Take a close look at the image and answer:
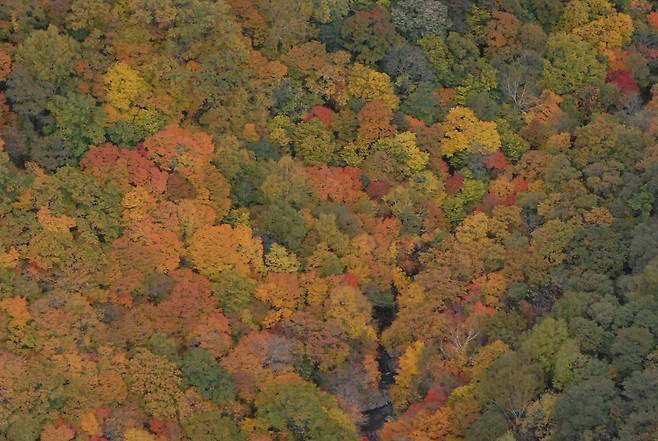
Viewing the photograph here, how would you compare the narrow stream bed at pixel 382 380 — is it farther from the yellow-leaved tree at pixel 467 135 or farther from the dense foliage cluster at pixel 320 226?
the yellow-leaved tree at pixel 467 135

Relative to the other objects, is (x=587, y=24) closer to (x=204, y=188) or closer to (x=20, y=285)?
(x=204, y=188)

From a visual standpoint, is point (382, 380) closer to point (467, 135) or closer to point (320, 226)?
point (320, 226)

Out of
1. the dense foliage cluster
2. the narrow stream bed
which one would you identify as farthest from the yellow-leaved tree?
the narrow stream bed

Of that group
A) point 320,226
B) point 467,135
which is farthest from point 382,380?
point 467,135

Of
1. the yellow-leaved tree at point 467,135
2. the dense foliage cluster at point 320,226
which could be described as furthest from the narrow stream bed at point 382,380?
the yellow-leaved tree at point 467,135

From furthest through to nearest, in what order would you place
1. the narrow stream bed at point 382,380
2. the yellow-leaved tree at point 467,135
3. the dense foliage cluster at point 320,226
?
the yellow-leaved tree at point 467,135 < the narrow stream bed at point 382,380 < the dense foliage cluster at point 320,226

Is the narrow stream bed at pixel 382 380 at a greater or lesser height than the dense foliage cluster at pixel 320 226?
lesser

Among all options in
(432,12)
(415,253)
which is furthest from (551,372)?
(432,12)
